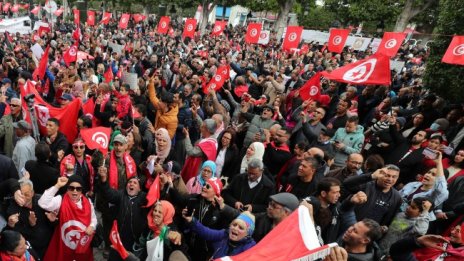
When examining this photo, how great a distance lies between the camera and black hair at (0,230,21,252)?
2936 mm

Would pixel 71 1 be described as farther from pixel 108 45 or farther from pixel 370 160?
pixel 370 160

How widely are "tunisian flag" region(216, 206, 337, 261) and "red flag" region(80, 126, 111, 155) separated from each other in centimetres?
276

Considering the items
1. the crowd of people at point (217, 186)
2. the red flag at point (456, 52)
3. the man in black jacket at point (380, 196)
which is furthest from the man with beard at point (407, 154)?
the red flag at point (456, 52)

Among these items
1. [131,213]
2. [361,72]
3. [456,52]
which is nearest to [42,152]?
[131,213]

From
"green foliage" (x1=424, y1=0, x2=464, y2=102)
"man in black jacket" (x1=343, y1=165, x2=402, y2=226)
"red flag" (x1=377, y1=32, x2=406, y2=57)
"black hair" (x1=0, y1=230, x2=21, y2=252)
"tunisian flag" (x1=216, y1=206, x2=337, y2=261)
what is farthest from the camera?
"red flag" (x1=377, y1=32, x2=406, y2=57)

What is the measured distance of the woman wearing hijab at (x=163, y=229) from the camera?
3.32 m

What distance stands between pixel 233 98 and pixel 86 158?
4.23m

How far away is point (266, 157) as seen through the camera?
5254 mm

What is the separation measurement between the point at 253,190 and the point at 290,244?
1758mm

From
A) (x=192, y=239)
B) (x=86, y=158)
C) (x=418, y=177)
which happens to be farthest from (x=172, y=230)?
(x=418, y=177)

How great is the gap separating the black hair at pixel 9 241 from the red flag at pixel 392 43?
939 centimetres

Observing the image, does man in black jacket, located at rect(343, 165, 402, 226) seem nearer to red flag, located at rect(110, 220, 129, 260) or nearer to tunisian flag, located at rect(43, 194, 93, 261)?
red flag, located at rect(110, 220, 129, 260)

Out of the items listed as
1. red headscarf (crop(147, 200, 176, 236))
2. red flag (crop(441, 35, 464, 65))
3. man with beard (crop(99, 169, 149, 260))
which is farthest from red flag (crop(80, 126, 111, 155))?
red flag (crop(441, 35, 464, 65))

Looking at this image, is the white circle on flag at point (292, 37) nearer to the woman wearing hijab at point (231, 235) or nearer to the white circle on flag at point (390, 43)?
the white circle on flag at point (390, 43)
